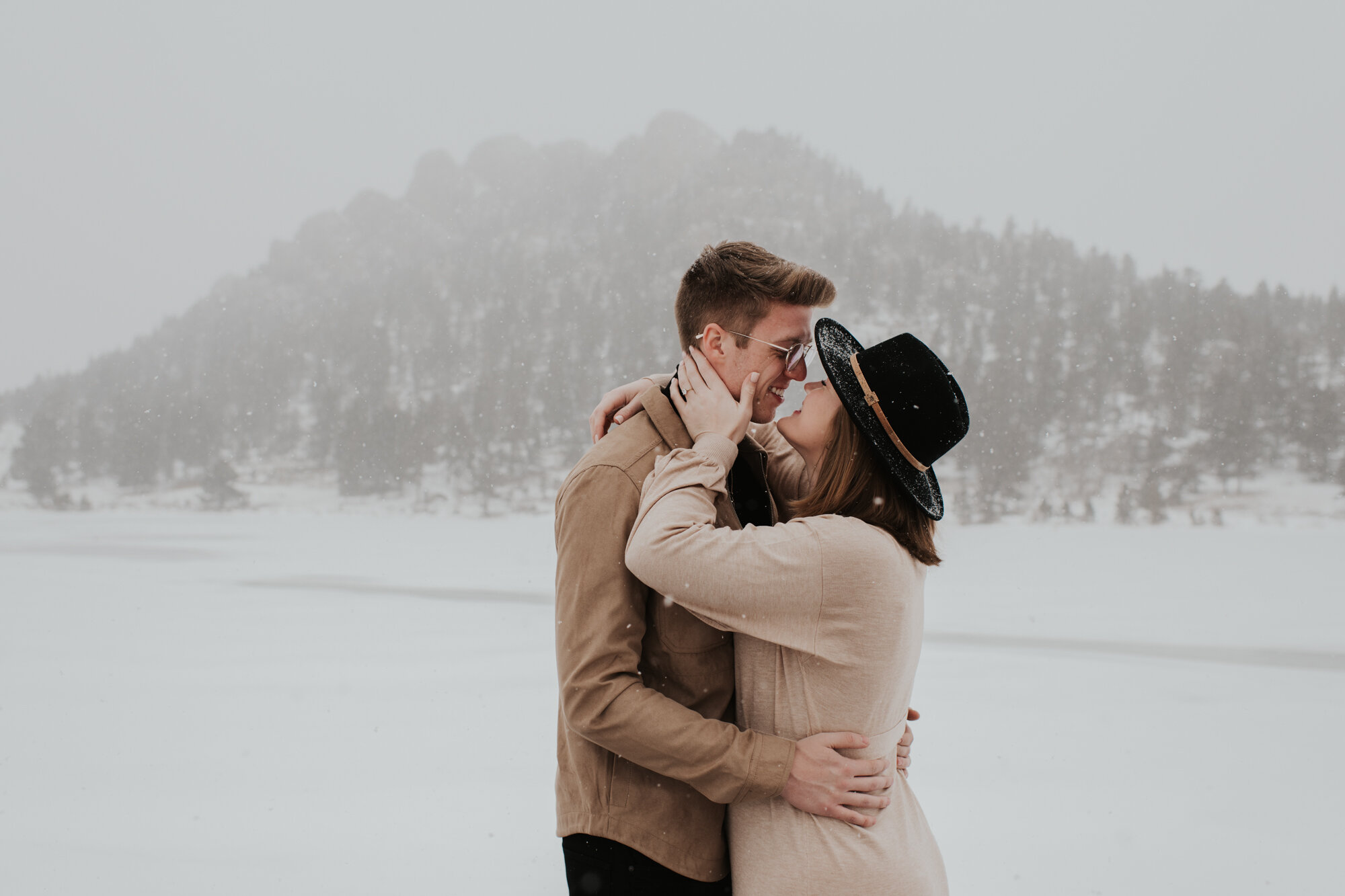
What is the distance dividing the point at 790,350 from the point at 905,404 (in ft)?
1.11

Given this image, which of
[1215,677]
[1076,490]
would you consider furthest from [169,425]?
[1215,677]

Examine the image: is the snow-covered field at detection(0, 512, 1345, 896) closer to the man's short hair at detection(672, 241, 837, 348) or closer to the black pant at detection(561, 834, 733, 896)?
the black pant at detection(561, 834, 733, 896)

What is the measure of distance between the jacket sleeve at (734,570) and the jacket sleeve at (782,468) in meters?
0.55

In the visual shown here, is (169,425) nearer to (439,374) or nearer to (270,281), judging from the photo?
(439,374)

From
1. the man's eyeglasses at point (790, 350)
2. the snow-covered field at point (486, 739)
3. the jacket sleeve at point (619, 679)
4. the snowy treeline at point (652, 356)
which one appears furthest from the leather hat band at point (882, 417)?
the snowy treeline at point (652, 356)

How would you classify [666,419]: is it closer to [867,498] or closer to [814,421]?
[814,421]

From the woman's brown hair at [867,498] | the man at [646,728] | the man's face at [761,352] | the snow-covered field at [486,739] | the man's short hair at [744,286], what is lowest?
the snow-covered field at [486,739]

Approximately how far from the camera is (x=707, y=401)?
4.63 feet

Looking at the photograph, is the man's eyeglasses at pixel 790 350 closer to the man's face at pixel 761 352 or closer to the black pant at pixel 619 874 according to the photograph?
the man's face at pixel 761 352

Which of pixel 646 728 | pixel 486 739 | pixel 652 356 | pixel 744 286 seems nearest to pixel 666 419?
pixel 744 286

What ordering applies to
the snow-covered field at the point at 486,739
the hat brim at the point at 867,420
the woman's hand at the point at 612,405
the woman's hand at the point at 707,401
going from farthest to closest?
the snow-covered field at the point at 486,739
the woman's hand at the point at 612,405
the woman's hand at the point at 707,401
the hat brim at the point at 867,420

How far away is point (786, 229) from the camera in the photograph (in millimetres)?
75188

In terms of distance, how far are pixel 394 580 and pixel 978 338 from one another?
5150 centimetres

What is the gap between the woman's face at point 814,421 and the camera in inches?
54.7
